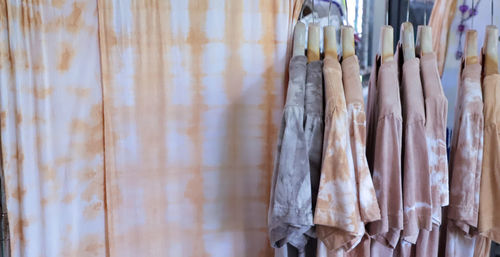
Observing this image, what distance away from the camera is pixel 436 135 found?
2.91 ft

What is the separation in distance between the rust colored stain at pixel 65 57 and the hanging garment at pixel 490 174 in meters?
1.10

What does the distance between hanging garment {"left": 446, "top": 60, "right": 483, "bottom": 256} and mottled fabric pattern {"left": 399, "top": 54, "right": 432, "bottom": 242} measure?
12cm

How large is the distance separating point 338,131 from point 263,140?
39cm

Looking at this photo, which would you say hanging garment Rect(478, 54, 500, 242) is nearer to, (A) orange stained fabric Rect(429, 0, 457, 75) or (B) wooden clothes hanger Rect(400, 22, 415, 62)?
(B) wooden clothes hanger Rect(400, 22, 415, 62)

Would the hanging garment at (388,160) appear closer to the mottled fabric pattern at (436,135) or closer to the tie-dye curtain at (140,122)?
the mottled fabric pattern at (436,135)

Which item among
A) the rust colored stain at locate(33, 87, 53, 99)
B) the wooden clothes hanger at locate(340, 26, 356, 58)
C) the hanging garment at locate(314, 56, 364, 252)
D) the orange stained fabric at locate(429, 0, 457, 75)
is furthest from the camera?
the orange stained fabric at locate(429, 0, 457, 75)

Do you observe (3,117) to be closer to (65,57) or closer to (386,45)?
(65,57)

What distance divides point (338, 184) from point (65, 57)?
820 mm

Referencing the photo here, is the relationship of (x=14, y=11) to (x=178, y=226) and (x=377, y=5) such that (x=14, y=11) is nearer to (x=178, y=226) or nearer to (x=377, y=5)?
(x=178, y=226)

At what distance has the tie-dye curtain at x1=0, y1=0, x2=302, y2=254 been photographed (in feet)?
3.43

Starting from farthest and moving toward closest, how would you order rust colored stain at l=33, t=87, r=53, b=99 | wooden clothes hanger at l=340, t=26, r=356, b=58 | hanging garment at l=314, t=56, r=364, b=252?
rust colored stain at l=33, t=87, r=53, b=99 → wooden clothes hanger at l=340, t=26, r=356, b=58 → hanging garment at l=314, t=56, r=364, b=252

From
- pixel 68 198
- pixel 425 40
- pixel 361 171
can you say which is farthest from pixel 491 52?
pixel 68 198

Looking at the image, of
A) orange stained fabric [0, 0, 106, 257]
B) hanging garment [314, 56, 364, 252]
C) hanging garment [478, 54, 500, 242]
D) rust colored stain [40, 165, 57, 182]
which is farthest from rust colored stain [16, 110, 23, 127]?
hanging garment [478, 54, 500, 242]

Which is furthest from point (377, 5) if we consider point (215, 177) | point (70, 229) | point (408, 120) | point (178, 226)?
point (70, 229)
